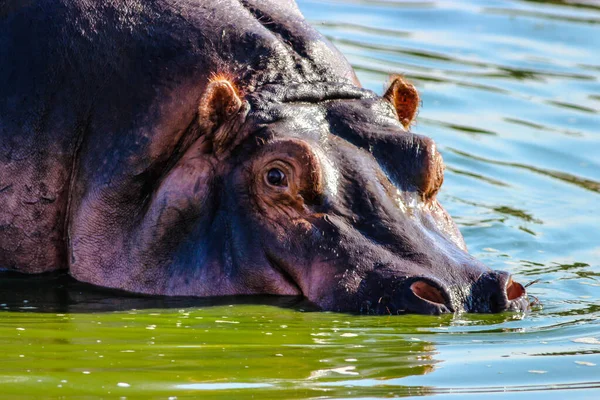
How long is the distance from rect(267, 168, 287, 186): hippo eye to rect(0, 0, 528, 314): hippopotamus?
0.01 metres

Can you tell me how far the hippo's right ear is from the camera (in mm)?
7586

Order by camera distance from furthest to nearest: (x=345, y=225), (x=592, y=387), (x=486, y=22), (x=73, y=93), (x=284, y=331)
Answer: (x=486, y=22) < (x=73, y=93) < (x=345, y=225) < (x=284, y=331) < (x=592, y=387)

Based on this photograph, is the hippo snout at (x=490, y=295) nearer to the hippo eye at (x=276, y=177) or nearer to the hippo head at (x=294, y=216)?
the hippo head at (x=294, y=216)

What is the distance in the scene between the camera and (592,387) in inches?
234

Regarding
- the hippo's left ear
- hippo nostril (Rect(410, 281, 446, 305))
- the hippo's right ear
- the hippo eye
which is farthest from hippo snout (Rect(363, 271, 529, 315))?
the hippo's left ear

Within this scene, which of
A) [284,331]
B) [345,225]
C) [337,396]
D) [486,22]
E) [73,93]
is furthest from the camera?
[486,22]

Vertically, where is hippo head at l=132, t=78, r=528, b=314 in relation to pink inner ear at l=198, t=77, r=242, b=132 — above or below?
below

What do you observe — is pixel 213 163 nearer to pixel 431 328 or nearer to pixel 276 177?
pixel 276 177

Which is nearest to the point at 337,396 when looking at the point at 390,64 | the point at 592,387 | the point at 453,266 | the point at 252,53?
the point at 592,387

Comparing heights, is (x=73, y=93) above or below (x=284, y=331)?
above

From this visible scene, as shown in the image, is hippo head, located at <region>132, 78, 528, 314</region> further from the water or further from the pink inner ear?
the water

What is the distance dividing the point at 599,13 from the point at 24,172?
11.8m

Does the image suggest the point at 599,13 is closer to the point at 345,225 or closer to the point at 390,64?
the point at 390,64

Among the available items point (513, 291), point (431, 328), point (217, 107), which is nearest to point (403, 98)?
point (217, 107)
